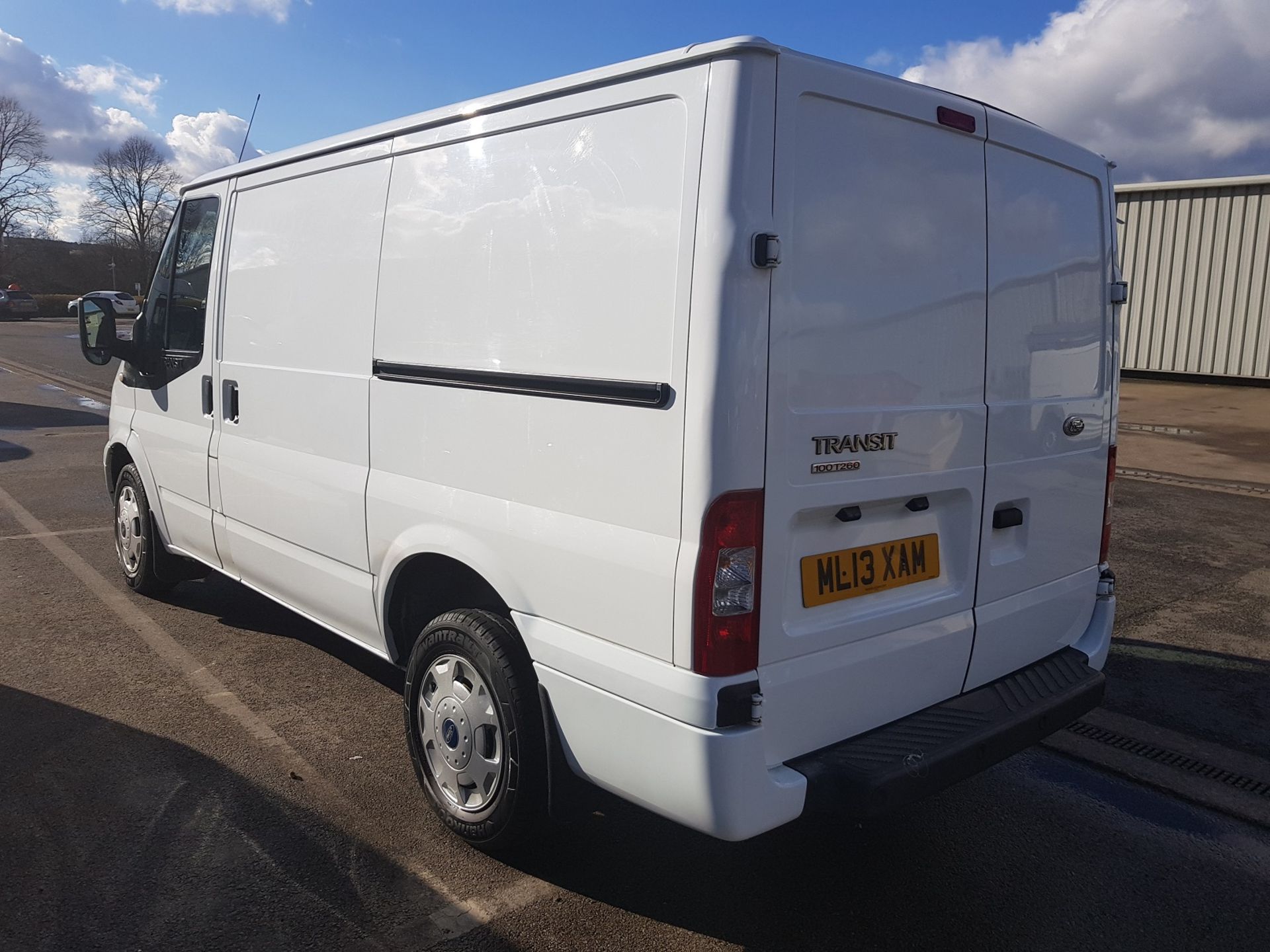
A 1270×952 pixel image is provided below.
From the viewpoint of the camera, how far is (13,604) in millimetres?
5688

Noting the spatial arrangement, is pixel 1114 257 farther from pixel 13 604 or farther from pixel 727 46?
pixel 13 604

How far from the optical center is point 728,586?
98.4 inches

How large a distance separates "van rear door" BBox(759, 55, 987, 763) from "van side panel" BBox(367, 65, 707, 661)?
27 centimetres

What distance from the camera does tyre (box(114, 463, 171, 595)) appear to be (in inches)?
223

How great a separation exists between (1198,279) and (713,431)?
1992 centimetres

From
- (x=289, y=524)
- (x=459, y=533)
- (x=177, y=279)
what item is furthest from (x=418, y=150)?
(x=177, y=279)

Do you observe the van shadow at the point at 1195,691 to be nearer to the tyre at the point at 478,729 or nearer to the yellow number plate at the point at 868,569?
the yellow number plate at the point at 868,569

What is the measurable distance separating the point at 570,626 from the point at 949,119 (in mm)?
1835

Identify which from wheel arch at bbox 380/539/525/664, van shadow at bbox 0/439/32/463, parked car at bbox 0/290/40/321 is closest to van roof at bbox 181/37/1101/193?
wheel arch at bbox 380/539/525/664

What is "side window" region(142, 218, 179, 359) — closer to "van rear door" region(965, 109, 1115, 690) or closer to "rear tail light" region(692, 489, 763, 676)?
"rear tail light" region(692, 489, 763, 676)

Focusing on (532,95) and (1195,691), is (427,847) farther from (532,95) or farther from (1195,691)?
(1195,691)

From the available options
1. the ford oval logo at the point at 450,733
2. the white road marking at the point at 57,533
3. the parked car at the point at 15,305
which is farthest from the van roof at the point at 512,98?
the parked car at the point at 15,305

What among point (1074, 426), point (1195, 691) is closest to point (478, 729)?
point (1074, 426)

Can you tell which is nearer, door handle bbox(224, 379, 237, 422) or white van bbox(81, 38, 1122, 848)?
white van bbox(81, 38, 1122, 848)
